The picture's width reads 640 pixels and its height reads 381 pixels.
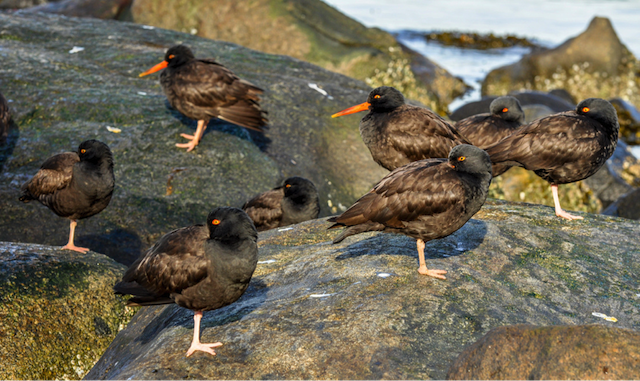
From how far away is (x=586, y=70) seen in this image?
24.5 m

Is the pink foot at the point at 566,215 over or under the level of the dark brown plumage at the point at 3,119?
over

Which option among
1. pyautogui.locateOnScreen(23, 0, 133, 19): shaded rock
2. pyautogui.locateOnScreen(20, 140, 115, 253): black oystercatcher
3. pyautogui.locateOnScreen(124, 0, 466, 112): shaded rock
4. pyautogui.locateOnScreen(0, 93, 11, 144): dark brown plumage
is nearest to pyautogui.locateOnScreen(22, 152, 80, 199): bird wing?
pyautogui.locateOnScreen(20, 140, 115, 253): black oystercatcher

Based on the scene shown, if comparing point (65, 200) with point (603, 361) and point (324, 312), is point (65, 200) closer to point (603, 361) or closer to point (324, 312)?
point (324, 312)

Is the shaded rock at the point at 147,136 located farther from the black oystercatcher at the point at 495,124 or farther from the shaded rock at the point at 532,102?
the shaded rock at the point at 532,102

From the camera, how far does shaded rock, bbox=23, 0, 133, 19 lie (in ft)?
67.4

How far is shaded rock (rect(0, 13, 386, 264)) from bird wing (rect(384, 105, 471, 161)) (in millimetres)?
3129

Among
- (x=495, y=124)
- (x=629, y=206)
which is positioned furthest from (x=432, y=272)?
(x=629, y=206)

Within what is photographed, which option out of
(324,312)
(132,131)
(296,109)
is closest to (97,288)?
(324,312)

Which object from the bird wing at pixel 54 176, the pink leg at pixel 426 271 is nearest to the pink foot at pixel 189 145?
the bird wing at pixel 54 176

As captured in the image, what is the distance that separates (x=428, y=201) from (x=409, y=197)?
0.19m

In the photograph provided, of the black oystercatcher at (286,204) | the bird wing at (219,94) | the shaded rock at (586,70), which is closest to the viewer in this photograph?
the black oystercatcher at (286,204)

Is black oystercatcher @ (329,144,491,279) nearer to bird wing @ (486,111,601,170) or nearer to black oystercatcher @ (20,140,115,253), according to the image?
bird wing @ (486,111,601,170)

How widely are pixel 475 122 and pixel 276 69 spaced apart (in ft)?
19.3

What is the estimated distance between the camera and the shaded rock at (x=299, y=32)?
19.0 m
